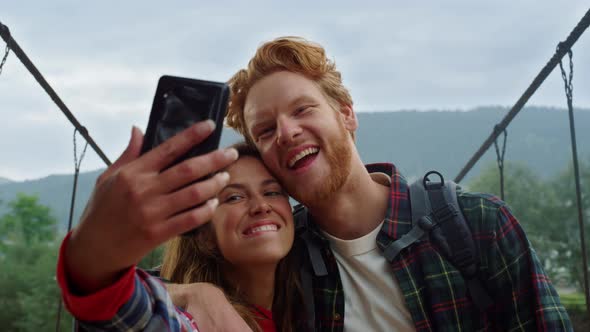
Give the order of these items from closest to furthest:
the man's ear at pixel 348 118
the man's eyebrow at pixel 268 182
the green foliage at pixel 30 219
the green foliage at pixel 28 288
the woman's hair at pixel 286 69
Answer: the man's eyebrow at pixel 268 182
the woman's hair at pixel 286 69
the man's ear at pixel 348 118
the green foliage at pixel 28 288
the green foliage at pixel 30 219

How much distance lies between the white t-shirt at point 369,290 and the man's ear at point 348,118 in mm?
453

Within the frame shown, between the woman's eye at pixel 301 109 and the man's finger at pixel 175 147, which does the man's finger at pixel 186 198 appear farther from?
the woman's eye at pixel 301 109

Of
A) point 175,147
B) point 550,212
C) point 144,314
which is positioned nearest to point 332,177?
point 144,314

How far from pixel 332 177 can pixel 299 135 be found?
174 millimetres

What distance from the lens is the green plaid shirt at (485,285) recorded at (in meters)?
Answer: 1.51

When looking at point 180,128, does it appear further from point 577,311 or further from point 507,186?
point 507,186

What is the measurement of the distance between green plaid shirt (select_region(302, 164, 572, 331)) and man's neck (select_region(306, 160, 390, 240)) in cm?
22

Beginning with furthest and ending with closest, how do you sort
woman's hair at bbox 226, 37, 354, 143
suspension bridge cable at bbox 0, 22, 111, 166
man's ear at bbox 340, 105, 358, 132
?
suspension bridge cable at bbox 0, 22, 111, 166 < man's ear at bbox 340, 105, 358, 132 < woman's hair at bbox 226, 37, 354, 143

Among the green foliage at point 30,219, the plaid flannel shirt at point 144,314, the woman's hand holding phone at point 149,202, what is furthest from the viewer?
the green foliage at point 30,219

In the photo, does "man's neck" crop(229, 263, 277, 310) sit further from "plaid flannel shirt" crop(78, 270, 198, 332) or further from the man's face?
"plaid flannel shirt" crop(78, 270, 198, 332)

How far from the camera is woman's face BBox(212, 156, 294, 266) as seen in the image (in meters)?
1.60

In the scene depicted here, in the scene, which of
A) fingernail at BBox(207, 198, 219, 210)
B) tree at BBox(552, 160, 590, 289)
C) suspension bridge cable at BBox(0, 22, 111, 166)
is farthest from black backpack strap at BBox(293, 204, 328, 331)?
tree at BBox(552, 160, 590, 289)

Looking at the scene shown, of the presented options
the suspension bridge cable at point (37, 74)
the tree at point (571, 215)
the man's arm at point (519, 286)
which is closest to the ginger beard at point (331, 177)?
the man's arm at point (519, 286)

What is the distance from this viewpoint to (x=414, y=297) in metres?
1.60
